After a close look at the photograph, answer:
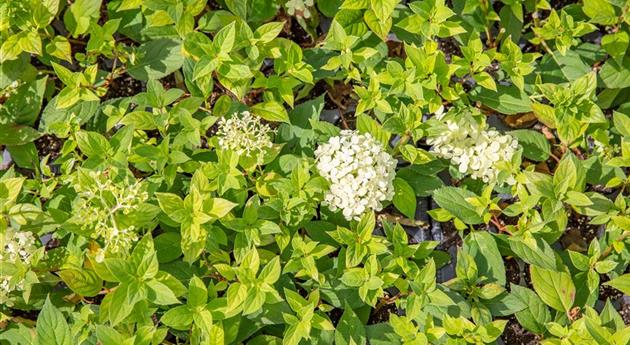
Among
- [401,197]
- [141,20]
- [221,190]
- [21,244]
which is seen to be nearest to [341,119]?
[401,197]

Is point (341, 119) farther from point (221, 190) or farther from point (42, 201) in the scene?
point (42, 201)

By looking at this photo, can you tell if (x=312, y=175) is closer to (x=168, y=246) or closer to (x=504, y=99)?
(x=168, y=246)

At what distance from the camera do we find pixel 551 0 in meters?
2.98

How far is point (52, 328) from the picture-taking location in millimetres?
2332

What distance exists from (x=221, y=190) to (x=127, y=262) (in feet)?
1.25

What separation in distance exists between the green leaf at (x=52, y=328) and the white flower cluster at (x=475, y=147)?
138cm

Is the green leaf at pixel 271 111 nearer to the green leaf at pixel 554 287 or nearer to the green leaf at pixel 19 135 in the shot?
the green leaf at pixel 19 135

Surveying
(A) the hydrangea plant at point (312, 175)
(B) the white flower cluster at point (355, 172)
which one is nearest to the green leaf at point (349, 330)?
(A) the hydrangea plant at point (312, 175)

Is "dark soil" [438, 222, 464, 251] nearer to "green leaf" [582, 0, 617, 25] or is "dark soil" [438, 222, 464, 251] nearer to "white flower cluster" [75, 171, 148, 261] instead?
"green leaf" [582, 0, 617, 25]

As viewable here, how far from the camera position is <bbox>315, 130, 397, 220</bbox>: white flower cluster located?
2334mm

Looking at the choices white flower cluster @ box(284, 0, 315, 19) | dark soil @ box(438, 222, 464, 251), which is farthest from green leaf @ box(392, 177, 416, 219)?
white flower cluster @ box(284, 0, 315, 19)

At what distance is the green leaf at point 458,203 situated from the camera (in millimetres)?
2590

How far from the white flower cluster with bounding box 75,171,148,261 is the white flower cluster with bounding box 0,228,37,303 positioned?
7.6 inches

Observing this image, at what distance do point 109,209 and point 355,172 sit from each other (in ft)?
2.58
